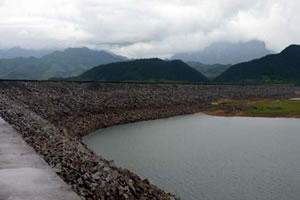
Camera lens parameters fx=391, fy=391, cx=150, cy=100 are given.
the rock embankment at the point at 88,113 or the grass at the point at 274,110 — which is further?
the grass at the point at 274,110

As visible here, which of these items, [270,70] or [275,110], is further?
[270,70]

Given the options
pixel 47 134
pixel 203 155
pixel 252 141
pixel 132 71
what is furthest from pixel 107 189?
pixel 132 71

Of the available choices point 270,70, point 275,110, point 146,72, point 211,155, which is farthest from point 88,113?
point 270,70

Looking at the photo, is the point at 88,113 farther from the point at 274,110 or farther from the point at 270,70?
the point at 270,70

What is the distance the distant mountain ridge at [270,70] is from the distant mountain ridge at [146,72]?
14.3 m

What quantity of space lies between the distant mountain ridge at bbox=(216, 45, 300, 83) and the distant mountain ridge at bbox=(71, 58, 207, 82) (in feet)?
47.1

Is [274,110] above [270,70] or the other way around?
the other way around

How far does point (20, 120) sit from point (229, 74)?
155773 millimetres

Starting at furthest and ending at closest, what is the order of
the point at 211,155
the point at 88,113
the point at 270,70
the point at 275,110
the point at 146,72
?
1. the point at 146,72
2. the point at 270,70
3. the point at 275,110
4. the point at 88,113
5. the point at 211,155

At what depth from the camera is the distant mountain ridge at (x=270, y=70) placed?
162212 millimetres

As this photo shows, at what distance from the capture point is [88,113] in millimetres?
50688

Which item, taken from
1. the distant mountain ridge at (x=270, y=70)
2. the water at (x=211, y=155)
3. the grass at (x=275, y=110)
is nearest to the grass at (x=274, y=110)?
the grass at (x=275, y=110)

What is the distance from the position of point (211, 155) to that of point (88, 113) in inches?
950

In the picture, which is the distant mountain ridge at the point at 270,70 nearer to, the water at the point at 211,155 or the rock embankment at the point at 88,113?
the rock embankment at the point at 88,113
